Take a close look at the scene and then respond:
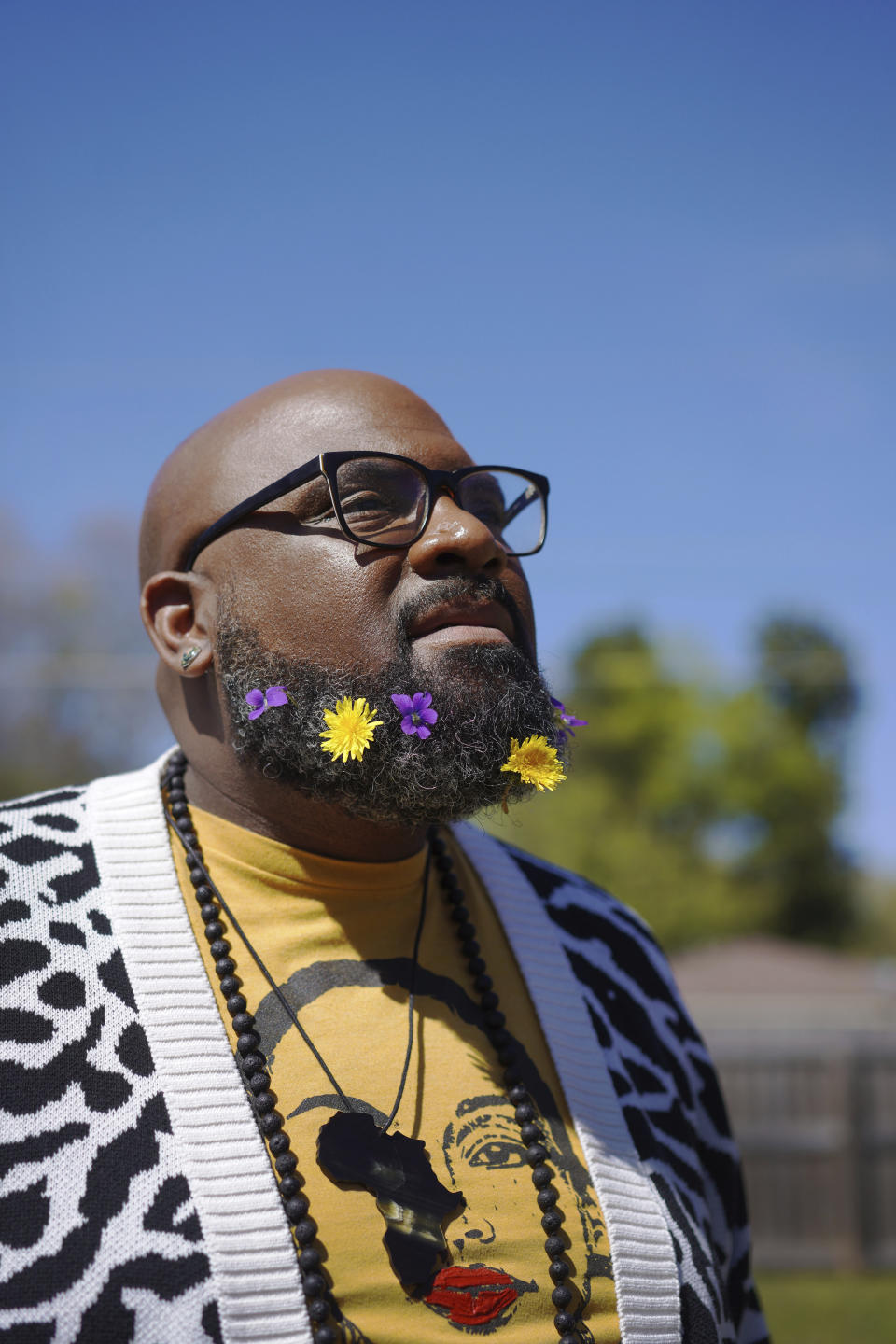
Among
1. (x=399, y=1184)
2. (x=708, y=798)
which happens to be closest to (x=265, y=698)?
(x=399, y=1184)

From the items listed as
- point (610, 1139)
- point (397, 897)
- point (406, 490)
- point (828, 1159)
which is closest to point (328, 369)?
point (406, 490)

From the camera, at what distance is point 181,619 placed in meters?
2.44

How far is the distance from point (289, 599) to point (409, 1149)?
3.36 ft

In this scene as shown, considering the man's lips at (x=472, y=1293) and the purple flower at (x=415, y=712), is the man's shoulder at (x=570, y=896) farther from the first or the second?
the man's lips at (x=472, y=1293)

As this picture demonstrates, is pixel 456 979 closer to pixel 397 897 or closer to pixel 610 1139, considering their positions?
pixel 397 897

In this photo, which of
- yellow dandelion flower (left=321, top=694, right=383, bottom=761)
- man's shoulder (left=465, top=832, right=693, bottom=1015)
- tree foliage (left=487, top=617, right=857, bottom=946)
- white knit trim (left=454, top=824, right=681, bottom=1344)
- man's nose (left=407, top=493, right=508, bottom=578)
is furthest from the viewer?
tree foliage (left=487, top=617, right=857, bottom=946)

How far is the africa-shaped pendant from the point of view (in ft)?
5.94

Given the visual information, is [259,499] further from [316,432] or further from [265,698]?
[265,698]

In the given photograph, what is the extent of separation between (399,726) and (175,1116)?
76 centimetres

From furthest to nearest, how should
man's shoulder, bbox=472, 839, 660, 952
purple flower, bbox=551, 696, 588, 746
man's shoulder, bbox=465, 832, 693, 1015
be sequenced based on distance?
man's shoulder, bbox=472, 839, 660, 952
man's shoulder, bbox=465, 832, 693, 1015
purple flower, bbox=551, 696, 588, 746

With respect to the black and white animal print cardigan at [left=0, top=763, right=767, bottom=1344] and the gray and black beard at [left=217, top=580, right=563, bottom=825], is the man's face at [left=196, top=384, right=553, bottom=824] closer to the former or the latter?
the gray and black beard at [left=217, top=580, right=563, bottom=825]

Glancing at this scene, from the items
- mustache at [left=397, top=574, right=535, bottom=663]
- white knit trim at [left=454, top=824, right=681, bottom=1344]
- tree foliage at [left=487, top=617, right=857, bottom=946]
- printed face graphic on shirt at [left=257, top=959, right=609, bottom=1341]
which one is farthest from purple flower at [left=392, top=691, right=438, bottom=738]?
tree foliage at [left=487, top=617, right=857, bottom=946]

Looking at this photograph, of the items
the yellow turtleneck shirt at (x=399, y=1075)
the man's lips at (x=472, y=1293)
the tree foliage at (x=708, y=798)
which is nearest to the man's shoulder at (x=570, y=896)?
the yellow turtleneck shirt at (x=399, y=1075)

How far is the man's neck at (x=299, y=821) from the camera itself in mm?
2273
